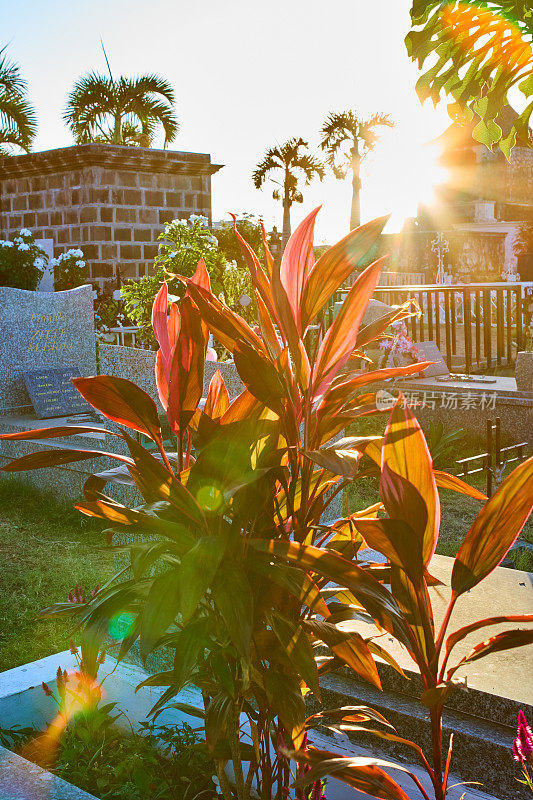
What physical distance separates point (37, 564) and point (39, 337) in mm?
3360

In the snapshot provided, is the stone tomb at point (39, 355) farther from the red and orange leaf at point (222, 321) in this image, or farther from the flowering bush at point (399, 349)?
the red and orange leaf at point (222, 321)

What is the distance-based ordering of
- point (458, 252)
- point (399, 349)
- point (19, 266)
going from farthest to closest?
point (458, 252) → point (19, 266) → point (399, 349)

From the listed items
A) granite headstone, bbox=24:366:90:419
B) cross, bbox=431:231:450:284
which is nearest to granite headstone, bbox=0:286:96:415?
granite headstone, bbox=24:366:90:419

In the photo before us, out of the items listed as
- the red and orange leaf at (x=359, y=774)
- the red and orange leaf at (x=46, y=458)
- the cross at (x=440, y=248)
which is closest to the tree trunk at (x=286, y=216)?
the cross at (x=440, y=248)

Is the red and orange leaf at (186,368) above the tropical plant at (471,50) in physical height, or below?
below

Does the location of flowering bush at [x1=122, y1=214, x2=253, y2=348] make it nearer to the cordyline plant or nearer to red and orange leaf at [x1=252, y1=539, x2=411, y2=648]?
the cordyline plant

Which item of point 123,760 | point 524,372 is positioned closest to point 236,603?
point 123,760

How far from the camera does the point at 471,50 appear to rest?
12.0ft

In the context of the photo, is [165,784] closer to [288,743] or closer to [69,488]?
[288,743]

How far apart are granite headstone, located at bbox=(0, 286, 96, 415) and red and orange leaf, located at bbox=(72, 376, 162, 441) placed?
653 centimetres

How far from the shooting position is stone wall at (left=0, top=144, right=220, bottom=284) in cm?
1464

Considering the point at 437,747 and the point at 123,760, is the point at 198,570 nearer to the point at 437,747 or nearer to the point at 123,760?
the point at 437,747

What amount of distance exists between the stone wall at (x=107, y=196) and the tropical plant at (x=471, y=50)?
11578 millimetres

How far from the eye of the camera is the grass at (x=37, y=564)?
4282mm
